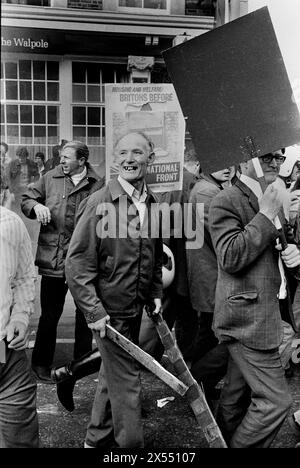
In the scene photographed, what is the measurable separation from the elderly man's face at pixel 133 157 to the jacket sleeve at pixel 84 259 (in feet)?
0.79

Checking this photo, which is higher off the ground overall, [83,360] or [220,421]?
[83,360]

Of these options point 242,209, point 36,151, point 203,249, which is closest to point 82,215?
point 36,151

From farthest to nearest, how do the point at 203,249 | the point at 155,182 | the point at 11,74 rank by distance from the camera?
the point at 203,249 < the point at 155,182 < the point at 11,74

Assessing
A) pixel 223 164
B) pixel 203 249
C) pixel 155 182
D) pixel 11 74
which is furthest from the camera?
pixel 203 249

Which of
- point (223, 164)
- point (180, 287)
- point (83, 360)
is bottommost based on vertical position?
point (83, 360)

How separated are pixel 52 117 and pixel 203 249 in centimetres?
130

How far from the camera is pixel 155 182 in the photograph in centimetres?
414

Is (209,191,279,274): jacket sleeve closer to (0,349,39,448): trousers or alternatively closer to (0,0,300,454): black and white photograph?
(0,0,300,454): black and white photograph

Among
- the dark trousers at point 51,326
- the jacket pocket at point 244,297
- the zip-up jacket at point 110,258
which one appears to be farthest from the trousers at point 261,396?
the dark trousers at point 51,326

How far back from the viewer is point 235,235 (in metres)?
3.44

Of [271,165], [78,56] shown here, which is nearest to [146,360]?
[271,165]

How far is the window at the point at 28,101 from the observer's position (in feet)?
12.6

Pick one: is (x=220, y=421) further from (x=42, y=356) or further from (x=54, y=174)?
(x=54, y=174)

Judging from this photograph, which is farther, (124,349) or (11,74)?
(11,74)
